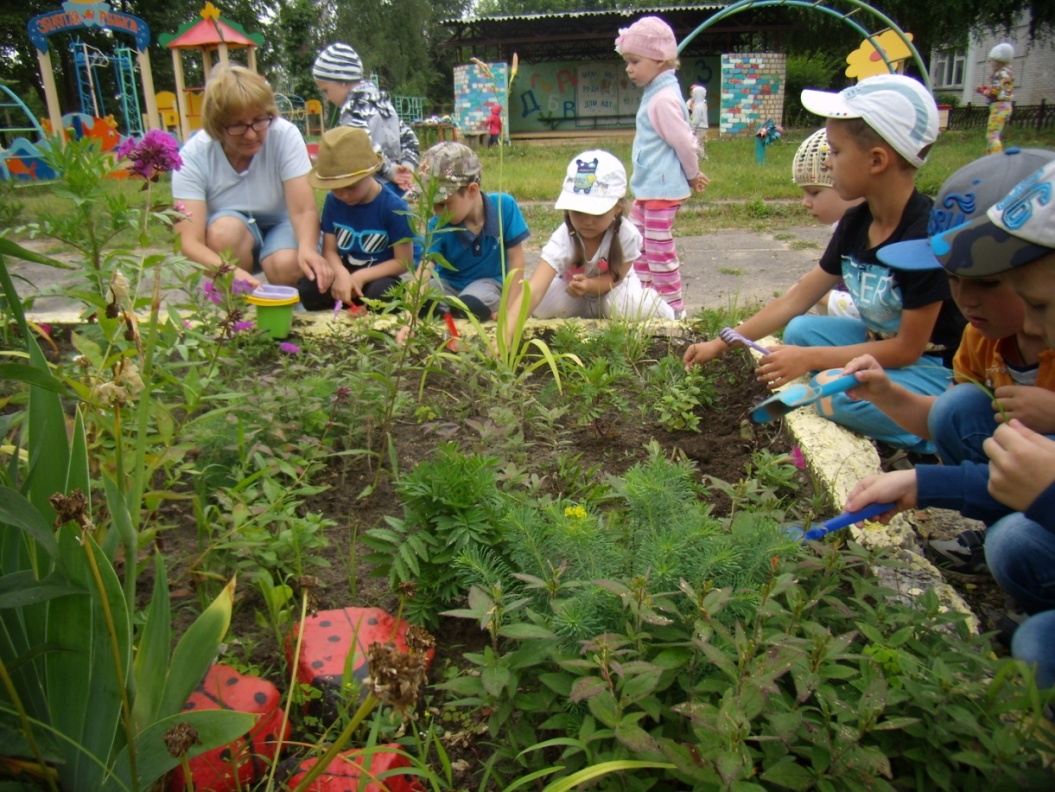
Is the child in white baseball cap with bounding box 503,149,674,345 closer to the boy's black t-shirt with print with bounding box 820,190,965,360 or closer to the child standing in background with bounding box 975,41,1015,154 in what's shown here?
the boy's black t-shirt with print with bounding box 820,190,965,360

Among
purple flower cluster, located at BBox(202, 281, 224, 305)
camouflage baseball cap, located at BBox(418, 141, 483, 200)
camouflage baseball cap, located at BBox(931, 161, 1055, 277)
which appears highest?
camouflage baseball cap, located at BBox(418, 141, 483, 200)

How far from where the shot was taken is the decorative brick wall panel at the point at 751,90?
21.9m

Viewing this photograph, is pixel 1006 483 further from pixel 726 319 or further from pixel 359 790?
pixel 726 319

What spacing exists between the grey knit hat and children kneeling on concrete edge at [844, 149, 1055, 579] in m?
4.14

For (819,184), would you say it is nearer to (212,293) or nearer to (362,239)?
(362,239)

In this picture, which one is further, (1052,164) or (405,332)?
(405,332)

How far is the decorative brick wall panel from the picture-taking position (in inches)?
862

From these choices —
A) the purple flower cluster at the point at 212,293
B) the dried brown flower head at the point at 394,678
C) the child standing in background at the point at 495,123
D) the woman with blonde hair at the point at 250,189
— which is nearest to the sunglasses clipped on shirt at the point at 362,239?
the woman with blonde hair at the point at 250,189

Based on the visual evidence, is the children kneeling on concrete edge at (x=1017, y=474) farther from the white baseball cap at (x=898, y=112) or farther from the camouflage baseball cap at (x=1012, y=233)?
the white baseball cap at (x=898, y=112)

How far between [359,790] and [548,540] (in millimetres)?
518

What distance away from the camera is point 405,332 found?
2420mm

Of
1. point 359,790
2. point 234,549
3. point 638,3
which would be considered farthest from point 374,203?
point 638,3

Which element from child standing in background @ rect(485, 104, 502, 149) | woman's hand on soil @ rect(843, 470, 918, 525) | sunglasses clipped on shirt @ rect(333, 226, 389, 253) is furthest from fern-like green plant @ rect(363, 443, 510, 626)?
sunglasses clipped on shirt @ rect(333, 226, 389, 253)

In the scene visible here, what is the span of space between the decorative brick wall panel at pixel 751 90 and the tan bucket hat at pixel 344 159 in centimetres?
2049
